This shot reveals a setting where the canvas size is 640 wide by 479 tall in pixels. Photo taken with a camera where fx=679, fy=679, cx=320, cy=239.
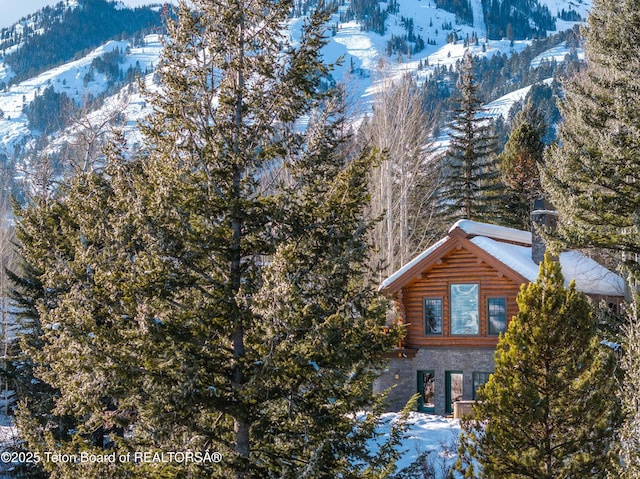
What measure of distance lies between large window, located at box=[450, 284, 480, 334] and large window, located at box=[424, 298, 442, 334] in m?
0.51

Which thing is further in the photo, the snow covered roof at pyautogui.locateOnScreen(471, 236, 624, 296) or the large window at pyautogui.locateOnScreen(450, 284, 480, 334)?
the large window at pyautogui.locateOnScreen(450, 284, 480, 334)

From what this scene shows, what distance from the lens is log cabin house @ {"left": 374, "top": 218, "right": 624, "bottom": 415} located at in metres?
23.3

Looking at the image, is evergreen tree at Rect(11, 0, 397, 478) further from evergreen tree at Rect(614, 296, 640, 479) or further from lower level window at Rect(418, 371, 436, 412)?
lower level window at Rect(418, 371, 436, 412)

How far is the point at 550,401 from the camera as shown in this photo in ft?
37.1

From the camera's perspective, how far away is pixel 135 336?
8.83m

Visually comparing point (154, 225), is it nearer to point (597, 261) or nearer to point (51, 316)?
point (51, 316)

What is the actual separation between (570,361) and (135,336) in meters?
7.05

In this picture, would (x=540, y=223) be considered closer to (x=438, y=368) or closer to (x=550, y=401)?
(x=438, y=368)

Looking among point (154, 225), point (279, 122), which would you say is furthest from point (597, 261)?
point (154, 225)

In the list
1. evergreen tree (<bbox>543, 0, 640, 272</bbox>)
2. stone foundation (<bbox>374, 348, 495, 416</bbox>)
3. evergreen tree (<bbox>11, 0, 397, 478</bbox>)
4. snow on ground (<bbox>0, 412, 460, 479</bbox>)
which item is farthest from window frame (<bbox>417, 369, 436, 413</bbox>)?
evergreen tree (<bbox>11, 0, 397, 478</bbox>)

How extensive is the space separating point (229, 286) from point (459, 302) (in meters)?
16.0

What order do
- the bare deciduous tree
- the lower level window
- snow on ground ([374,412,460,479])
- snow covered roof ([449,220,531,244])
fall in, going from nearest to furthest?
snow on ground ([374,412,460,479])
snow covered roof ([449,220,531,244])
the lower level window
the bare deciduous tree

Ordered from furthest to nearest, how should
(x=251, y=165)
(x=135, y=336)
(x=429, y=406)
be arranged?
(x=429, y=406) → (x=251, y=165) → (x=135, y=336)

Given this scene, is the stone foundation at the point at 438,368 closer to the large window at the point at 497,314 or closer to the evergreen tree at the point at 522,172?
the large window at the point at 497,314
